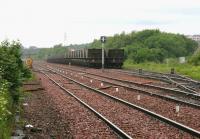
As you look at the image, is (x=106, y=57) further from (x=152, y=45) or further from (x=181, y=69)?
(x=152, y=45)

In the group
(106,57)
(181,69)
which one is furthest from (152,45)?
(181,69)

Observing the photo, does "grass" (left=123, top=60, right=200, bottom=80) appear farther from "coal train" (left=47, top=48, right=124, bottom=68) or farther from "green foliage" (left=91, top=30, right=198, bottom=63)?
"green foliage" (left=91, top=30, right=198, bottom=63)

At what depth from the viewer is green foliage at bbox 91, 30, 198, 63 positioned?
70125mm

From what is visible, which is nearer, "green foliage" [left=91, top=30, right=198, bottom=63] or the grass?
the grass

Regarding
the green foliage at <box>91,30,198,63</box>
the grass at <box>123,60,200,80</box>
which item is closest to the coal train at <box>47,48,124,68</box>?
the grass at <box>123,60,200,80</box>

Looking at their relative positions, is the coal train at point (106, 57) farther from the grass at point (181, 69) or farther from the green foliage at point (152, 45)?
the green foliage at point (152, 45)

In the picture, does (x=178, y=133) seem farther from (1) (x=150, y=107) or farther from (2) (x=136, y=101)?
(2) (x=136, y=101)

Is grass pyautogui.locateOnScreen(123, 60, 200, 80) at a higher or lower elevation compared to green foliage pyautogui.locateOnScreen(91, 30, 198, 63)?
lower

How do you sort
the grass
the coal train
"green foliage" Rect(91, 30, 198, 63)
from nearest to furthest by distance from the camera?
the grass → the coal train → "green foliage" Rect(91, 30, 198, 63)

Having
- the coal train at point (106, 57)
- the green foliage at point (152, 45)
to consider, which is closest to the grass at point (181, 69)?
the coal train at point (106, 57)

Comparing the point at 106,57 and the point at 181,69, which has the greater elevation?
the point at 106,57

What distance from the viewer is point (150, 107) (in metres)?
16.5

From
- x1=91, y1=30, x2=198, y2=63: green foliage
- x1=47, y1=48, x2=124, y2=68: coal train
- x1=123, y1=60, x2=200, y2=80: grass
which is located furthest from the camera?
x1=91, y1=30, x2=198, y2=63: green foliage

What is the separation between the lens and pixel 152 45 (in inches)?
3460
